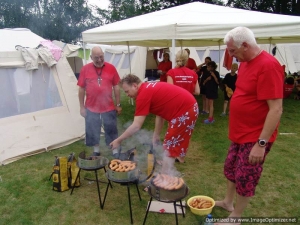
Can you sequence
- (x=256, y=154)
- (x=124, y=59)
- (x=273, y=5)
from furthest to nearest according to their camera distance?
1. (x=273, y=5)
2. (x=124, y=59)
3. (x=256, y=154)

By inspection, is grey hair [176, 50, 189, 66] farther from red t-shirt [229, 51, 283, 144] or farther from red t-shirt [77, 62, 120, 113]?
red t-shirt [229, 51, 283, 144]

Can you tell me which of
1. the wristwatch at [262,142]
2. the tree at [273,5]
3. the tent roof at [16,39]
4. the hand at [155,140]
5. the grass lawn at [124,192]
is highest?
the tree at [273,5]

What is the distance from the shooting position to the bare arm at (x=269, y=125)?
1.94 metres

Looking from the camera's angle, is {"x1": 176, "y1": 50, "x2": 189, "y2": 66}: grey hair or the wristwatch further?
{"x1": 176, "y1": 50, "x2": 189, "y2": 66}: grey hair

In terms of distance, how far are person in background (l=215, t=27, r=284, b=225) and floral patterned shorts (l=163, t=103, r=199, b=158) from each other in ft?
2.25

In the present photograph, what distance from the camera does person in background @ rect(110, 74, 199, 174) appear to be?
104 inches

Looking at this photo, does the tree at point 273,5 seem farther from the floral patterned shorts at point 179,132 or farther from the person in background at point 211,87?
the floral patterned shorts at point 179,132

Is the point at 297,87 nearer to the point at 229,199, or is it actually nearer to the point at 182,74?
the point at 182,74

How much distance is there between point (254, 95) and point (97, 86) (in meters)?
2.53

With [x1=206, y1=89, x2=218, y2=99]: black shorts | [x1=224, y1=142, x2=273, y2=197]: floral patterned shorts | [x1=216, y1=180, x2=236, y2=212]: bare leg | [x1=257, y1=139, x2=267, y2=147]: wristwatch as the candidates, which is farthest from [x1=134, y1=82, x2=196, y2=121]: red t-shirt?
[x1=206, y1=89, x2=218, y2=99]: black shorts

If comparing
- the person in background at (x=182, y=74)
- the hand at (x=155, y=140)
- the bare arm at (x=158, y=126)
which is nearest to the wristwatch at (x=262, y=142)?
the bare arm at (x=158, y=126)

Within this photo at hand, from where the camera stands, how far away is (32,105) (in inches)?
189

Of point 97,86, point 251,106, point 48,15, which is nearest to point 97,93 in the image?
point 97,86

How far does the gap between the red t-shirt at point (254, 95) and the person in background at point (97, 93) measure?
2.26 metres
